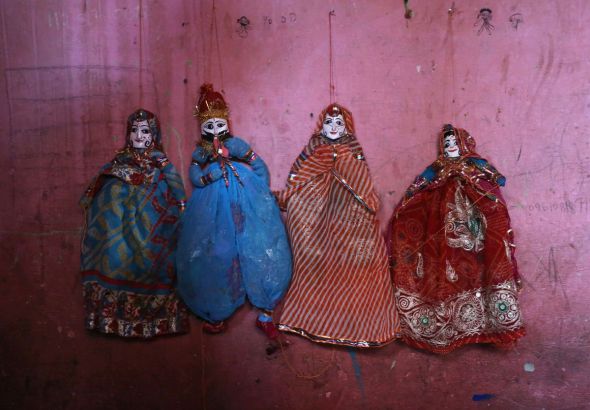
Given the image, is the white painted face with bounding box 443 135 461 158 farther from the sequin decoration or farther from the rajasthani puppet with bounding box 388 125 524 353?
the sequin decoration

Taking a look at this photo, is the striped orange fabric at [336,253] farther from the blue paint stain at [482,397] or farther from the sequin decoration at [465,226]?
the blue paint stain at [482,397]

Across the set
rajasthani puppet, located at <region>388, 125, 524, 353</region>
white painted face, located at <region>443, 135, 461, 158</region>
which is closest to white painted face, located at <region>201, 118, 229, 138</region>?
rajasthani puppet, located at <region>388, 125, 524, 353</region>

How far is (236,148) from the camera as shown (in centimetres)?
270

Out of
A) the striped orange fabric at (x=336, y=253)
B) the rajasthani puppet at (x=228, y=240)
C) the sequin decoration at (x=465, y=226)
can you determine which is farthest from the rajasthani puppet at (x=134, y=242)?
the sequin decoration at (x=465, y=226)

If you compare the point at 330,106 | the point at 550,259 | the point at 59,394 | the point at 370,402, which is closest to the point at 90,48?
the point at 330,106

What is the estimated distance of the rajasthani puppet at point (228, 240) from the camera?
2.55m

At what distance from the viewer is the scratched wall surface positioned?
8.90 feet

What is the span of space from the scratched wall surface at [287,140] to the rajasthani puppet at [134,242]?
0.16 m

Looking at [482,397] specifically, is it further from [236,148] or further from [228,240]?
[236,148]

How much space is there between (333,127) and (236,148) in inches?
20.5

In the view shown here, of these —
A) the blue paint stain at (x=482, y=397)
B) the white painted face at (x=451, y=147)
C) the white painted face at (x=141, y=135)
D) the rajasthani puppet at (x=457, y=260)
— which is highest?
the white painted face at (x=141, y=135)

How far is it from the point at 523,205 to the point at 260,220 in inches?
54.9

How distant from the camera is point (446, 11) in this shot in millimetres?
2867

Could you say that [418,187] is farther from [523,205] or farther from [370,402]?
[370,402]
